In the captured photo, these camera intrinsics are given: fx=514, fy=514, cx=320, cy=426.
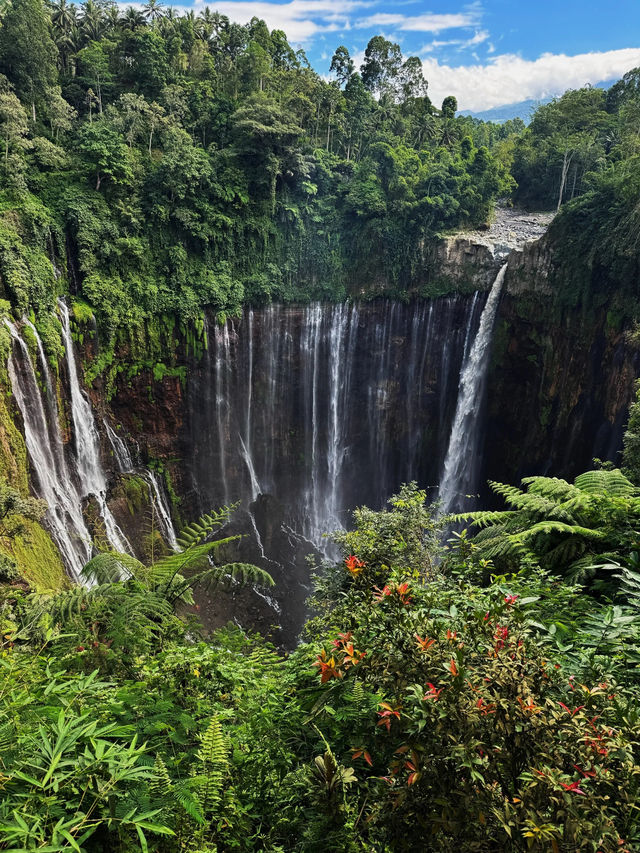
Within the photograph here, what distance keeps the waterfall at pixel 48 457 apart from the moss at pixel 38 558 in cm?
58

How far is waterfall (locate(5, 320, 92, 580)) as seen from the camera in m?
12.6

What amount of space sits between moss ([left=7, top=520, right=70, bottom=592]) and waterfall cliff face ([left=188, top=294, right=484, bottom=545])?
7095mm

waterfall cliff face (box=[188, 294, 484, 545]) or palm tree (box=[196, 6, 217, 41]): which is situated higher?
palm tree (box=[196, 6, 217, 41])

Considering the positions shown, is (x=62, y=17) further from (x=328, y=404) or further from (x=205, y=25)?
(x=328, y=404)

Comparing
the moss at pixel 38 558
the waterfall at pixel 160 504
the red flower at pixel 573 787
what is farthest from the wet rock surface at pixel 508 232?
the red flower at pixel 573 787

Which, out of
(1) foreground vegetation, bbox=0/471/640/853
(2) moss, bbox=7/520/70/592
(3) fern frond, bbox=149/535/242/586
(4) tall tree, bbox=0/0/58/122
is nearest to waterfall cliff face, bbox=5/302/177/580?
(2) moss, bbox=7/520/70/592

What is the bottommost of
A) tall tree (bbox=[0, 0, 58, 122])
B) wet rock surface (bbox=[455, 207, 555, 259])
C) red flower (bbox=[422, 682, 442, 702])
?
red flower (bbox=[422, 682, 442, 702])

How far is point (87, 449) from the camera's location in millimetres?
14984

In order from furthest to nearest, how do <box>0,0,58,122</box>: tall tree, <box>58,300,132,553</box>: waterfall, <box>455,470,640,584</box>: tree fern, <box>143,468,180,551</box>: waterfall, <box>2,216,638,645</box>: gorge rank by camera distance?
<box>143,468,180,551</box>: waterfall → <box>0,0,58,122</box>: tall tree → <box>2,216,638,645</box>: gorge → <box>58,300,132,553</box>: waterfall → <box>455,470,640,584</box>: tree fern

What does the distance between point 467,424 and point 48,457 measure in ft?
45.5

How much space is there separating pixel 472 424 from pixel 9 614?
1650 centimetres

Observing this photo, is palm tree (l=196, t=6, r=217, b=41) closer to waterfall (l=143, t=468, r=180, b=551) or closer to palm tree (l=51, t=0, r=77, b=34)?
palm tree (l=51, t=0, r=77, b=34)

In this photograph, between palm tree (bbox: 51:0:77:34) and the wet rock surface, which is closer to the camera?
the wet rock surface

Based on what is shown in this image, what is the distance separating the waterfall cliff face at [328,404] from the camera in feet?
62.6
